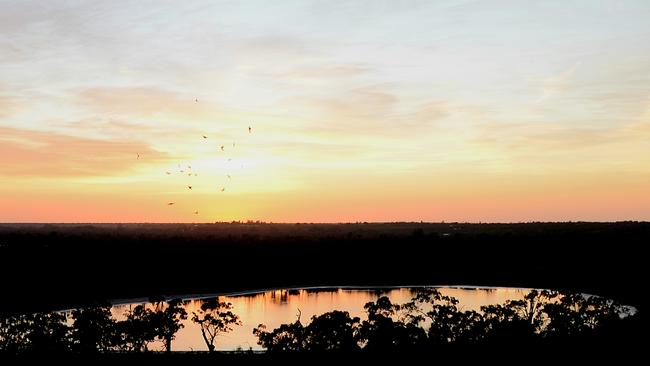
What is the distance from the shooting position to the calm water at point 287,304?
84938 millimetres

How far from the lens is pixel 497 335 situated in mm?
61281

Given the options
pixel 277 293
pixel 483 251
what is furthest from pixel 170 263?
pixel 483 251

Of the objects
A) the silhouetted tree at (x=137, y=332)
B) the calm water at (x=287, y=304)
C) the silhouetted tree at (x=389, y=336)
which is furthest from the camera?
the calm water at (x=287, y=304)

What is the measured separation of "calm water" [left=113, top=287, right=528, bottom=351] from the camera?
84938 millimetres

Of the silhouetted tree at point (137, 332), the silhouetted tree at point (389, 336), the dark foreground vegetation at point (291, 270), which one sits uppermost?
the dark foreground vegetation at point (291, 270)

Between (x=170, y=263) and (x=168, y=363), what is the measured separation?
352 feet

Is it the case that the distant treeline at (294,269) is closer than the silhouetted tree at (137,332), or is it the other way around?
the silhouetted tree at (137,332)

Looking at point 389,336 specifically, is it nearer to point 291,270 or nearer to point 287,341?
point 287,341

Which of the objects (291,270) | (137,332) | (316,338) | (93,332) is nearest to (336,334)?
(316,338)

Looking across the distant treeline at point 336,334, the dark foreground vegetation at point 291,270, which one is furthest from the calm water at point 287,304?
the distant treeline at point 336,334

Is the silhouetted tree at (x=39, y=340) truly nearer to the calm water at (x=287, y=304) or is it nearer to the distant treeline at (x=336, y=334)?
the distant treeline at (x=336, y=334)

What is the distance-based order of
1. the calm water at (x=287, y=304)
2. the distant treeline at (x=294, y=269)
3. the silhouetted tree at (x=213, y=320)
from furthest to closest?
the distant treeline at (x=294, y=269) < the calm water at (x=287, y=304) < the silhouetted tree at (x=213, y=320)

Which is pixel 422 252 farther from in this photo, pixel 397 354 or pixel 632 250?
pixel 397 354

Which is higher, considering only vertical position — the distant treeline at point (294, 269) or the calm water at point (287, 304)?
the distant treeline at point (294, 269)
